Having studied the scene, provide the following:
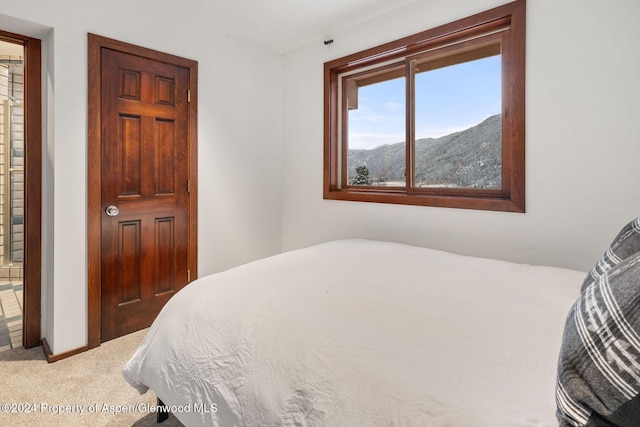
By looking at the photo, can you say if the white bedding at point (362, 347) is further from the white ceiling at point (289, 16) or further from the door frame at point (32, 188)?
the white ceiling at point (289, 16)

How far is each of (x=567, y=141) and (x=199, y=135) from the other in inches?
103

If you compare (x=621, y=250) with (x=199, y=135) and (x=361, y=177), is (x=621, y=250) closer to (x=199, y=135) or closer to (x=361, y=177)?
(x=361, y=177)

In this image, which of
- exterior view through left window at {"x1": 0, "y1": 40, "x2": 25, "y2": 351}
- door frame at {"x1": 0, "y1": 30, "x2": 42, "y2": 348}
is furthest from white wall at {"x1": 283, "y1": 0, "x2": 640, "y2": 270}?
exterior view through left window at {"x1": 0, "y1": 40, "x2": 25, "y2": 351}

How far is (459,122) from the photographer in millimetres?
2463

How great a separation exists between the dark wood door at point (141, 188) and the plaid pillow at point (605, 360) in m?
2.59

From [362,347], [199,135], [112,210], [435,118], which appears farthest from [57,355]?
[435,118]

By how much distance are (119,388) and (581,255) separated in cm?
269

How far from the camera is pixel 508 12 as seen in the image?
2.03 metres

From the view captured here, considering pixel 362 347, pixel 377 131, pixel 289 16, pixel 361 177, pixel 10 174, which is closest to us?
pixel 362 347

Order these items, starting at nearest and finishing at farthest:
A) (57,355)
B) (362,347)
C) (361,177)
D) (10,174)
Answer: (362,347), (57,355), (361,177), (10,174)

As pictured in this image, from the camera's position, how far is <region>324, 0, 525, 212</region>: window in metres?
2.11

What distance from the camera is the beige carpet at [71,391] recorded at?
5.25 feet

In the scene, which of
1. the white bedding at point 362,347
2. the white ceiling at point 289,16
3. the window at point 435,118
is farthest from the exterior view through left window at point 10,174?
the white bedding at point 362,347

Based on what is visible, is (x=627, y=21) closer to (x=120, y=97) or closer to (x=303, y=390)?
(x=303, y=390)
